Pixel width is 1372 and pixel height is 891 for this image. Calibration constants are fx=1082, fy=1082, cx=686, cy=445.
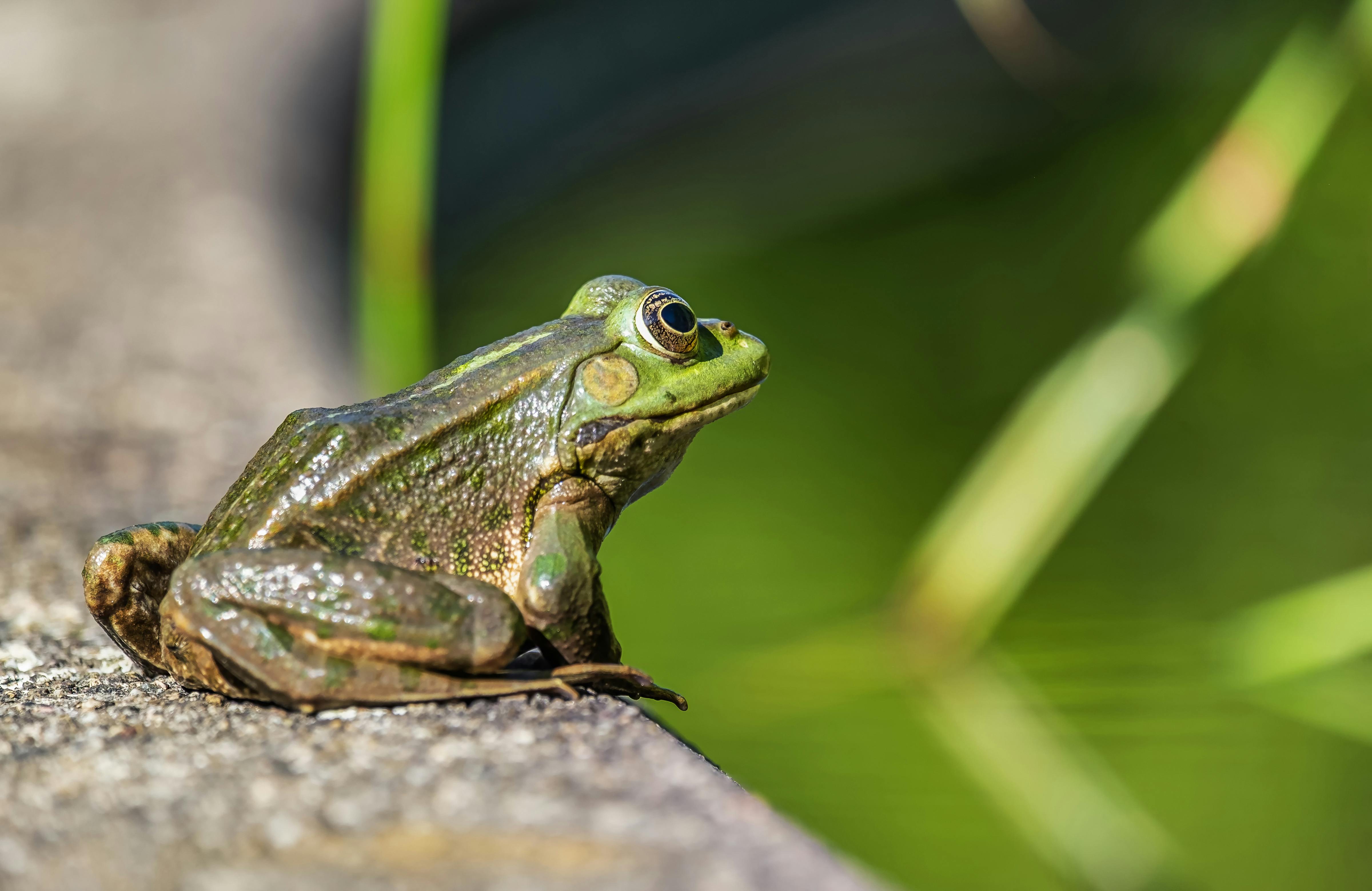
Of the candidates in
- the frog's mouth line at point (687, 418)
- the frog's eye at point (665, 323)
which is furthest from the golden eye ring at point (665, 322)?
the frog's mouth line at point (687, 418)

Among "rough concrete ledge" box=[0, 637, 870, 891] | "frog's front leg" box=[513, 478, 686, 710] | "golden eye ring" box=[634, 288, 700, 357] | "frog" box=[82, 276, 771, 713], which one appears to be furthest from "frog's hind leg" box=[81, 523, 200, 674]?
"golden eye ring" box=[634, 288, 700, 357]

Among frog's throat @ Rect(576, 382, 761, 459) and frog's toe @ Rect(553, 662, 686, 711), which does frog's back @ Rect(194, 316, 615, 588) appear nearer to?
frog's throat @ Rect(576, 382, 761, 459)

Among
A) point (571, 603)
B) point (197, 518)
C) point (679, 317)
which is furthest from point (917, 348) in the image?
point (571, 603)

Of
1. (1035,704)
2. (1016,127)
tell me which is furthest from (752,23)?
(1035,704)

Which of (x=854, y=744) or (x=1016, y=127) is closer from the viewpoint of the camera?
(x=854, y=744)

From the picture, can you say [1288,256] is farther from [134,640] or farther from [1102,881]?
[134,640]
